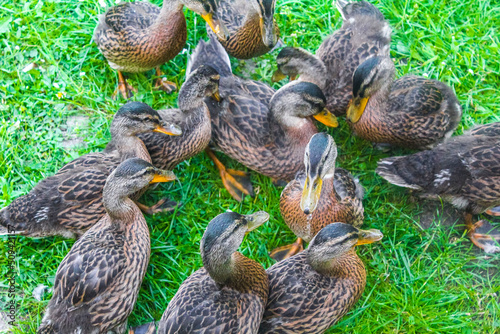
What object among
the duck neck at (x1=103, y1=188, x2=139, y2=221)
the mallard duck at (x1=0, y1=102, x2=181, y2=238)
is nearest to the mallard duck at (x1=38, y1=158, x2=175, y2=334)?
the duck neck at (x1=103, y1=188, x2=139, y2=221)

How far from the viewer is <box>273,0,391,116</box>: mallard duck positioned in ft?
14.7

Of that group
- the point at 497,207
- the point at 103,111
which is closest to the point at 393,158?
the point at 497,207

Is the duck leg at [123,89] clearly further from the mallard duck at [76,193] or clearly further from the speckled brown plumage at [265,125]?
the speckled brown plumage at [265,125]

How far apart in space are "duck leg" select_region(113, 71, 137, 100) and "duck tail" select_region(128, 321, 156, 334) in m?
2.33

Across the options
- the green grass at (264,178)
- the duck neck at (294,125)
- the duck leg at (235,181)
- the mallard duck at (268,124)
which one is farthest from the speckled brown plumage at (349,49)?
the duck leg at (235,181)

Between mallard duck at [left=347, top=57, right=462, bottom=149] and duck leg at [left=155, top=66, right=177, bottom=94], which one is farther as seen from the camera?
duck leg at [left=155, top=66, right=177, bottom=94]

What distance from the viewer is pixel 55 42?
5.32 meters

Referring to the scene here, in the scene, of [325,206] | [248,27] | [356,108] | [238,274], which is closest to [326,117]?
[356,108]

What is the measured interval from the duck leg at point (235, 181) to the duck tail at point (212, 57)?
81 cm

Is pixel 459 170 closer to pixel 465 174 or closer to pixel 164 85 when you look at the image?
pixel 465 174

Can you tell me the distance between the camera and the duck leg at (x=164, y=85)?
509 centimetres

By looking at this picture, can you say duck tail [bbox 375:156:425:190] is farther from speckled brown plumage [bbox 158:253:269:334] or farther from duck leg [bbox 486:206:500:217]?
speckled brown plumage [bbox 158:253:269:334]

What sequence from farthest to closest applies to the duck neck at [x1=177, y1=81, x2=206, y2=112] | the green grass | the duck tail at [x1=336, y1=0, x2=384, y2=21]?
the duck tail at [x1=336, y1=0, x2=384, y2=21] → the duck neck at [x1=177, y1=81, x2=206, y2=112] → the green grass

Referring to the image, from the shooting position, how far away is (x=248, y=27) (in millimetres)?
4699
